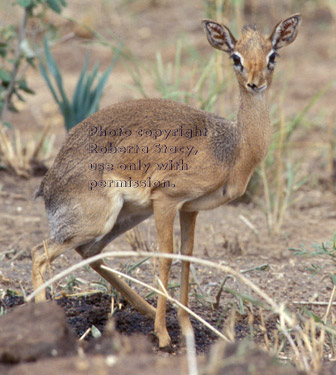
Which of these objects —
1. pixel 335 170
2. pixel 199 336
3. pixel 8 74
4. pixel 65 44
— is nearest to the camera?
pixel 199 336

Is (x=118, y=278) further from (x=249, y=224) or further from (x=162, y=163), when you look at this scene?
(x=249, y=224)

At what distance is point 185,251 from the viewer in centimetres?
468

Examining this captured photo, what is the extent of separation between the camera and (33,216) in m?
6.70

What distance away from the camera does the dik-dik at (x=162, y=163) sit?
4371 millimetres

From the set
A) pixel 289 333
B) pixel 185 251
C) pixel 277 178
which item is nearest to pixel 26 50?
pixel 277 178

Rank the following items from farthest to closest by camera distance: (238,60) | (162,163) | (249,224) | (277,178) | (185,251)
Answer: (277,178) < (249,224) < (185,251) < (162,163) < (238,60)

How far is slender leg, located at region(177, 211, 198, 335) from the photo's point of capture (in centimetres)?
446

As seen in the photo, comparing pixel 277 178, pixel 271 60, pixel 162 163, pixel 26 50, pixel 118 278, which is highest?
pixel 26 50

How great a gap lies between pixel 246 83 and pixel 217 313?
1.66 meters

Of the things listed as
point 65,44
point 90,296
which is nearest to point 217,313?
point 90,296

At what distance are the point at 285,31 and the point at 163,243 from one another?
5.36ft

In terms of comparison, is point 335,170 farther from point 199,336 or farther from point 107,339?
point 107,339

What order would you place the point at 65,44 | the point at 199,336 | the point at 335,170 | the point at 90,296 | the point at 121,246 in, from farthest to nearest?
the point at 65,44, the point at 335,170, the point at 121,246, the point at 90,296, the point at 199,336

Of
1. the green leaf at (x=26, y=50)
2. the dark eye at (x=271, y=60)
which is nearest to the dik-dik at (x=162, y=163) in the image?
the dark eye at (x=271, y=60)
